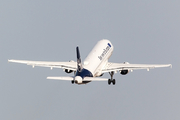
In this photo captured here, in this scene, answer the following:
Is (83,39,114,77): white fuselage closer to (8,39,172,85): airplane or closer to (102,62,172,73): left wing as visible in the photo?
(8,39,172,85): airplane

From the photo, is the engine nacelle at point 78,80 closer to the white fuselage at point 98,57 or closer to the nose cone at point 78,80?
the nose cone at point 78,80

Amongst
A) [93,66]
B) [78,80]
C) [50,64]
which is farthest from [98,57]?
[78,80]

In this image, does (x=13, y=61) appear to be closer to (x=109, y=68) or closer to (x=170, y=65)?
(x=109, y=68)

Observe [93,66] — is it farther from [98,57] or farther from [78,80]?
[78,80]

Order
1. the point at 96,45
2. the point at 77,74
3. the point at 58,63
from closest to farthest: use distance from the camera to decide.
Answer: the point at 77,74 < the point at 58,63 < the point at 96,45

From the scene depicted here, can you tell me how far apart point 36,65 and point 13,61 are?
3.87m

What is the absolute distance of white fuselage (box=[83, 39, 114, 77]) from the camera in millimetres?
120869

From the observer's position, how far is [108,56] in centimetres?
13425

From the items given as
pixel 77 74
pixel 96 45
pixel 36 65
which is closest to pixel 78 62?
pixel 77 74

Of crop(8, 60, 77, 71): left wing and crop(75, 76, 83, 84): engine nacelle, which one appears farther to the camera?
crop(8, 60, 77, 71): left wing

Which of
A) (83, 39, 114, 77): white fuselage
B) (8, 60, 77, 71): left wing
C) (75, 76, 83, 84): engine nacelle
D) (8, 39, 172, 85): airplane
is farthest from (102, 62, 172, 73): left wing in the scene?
(75, 76, 83, 84): engine nacelle

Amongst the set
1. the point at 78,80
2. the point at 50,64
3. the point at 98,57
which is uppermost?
the point at 98,57

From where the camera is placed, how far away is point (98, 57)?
126500mm

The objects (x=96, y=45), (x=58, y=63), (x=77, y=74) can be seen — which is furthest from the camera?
(x=96, y=45)
